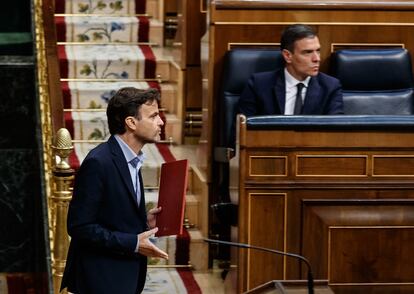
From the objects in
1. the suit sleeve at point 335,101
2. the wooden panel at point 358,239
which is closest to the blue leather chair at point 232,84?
the suit sleeve at point 335,101

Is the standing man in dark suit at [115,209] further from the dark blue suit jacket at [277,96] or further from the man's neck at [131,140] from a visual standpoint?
the dark blue suit jacket at [277,96]

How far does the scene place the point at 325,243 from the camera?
462 cm

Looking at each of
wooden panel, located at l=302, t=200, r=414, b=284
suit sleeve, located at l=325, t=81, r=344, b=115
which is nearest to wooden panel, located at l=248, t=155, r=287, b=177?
wooden panel, located at l=302, t=200, r=414, b=284

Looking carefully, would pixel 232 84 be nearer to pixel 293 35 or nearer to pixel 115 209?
pixel 293 35

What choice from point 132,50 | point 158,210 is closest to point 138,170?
point 158,210

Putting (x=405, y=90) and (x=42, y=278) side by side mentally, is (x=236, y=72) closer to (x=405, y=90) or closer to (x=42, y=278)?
(x=405, y=90)

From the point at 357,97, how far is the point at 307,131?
1.06 m

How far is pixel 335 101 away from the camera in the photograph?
17.6ft

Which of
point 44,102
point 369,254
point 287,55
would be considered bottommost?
point 369,254

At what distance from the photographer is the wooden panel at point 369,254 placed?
15.1 feet

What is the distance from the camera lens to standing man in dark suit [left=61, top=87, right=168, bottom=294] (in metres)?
3.69

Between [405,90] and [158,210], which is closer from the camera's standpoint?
[158,210]

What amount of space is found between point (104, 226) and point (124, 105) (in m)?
0.35

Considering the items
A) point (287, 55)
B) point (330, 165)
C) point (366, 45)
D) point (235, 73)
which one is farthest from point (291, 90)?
point (330, 165)
